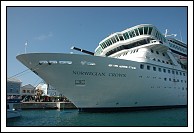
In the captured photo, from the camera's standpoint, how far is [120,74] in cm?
1789

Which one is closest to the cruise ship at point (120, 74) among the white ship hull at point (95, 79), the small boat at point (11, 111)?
the white ship hull at point (95, 79)

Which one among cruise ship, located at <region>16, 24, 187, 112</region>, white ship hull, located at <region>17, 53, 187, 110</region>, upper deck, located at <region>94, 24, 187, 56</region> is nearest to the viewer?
white ship hull, located at <region>17, 53, 187, 110</region>

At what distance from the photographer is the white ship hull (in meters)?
16.5

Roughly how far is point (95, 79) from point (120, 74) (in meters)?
2.45

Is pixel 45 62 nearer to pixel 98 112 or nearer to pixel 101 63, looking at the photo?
pixel 101 63

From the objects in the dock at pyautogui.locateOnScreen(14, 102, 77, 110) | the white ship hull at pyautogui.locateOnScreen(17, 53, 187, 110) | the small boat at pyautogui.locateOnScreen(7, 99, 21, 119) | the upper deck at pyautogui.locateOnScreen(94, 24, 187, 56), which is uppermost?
the upper deck at pyautogui.locateOnScreen(94, 24, 187, 56)

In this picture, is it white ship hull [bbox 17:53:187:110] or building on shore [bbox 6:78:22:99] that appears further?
building on shore [bbox 6:78:22:99]

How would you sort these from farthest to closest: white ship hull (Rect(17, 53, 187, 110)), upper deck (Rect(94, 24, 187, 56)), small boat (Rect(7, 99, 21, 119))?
upper deck (Rect(94, 24, 187, 56))
small boat (Rect(7, 99, 21, 119))
white ship hull (Rect(17, 53, 187, 110))

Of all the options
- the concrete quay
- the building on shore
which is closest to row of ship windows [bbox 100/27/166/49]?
the concrete quay

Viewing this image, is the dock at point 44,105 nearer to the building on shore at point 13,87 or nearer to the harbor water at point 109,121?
the building on shore at point 13,87

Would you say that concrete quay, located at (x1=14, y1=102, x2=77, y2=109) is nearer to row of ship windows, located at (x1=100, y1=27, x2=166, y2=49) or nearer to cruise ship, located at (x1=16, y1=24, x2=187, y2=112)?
cruise ship, located at (x1=16, y1=24, x2=187, y2=112)

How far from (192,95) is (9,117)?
15941mm

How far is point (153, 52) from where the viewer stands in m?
22.7

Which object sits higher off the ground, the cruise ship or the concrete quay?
the cruise ship
